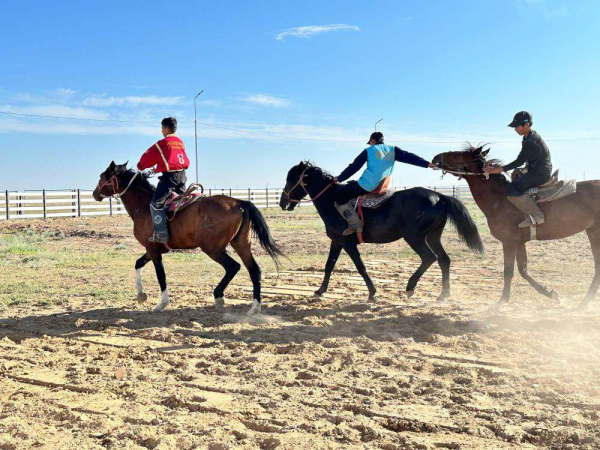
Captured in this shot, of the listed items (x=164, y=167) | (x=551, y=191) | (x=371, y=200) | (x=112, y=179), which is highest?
(x=164, y=167)

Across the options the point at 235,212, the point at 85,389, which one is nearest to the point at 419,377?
the point at 85,389

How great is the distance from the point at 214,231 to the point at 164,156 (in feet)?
4.19

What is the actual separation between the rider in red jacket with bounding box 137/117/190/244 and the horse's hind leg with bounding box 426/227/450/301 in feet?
13.5

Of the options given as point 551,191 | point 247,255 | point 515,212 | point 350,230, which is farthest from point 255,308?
point 551,191

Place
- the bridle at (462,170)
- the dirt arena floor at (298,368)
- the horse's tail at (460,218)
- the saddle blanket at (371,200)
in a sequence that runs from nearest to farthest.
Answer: the dirt arena floor at (298,368), the bridle at (462,170), the saddle blanket at (371,200), the horse's tail at (460,218)

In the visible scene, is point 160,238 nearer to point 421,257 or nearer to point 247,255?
point 247,255

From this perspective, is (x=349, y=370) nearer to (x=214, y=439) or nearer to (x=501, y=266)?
(x=214, y=439)

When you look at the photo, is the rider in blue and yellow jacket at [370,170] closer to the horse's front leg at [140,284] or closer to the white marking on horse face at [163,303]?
the white marking on horse face at [163,303]

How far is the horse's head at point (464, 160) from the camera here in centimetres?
783

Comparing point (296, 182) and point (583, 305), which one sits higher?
point (296, 182)

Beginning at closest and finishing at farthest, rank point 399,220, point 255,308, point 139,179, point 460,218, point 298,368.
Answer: point 298,368
point 255,308
point 139,179
point 399,220
point 460,218

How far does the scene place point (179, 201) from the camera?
7645mm

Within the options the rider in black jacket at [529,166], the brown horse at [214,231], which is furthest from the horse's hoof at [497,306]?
the brown horse at [214,231]

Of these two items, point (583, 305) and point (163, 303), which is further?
point (163, 303)
